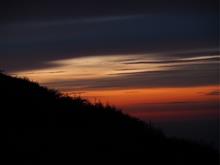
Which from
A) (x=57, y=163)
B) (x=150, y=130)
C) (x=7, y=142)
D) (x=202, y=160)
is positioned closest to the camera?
(x=57, y=163)

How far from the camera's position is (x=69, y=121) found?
1503 cm

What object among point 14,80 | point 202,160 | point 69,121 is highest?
point 14,80

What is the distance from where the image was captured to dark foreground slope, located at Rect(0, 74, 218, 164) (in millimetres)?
12375

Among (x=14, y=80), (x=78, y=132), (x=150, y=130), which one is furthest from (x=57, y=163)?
(x=14, y=80)

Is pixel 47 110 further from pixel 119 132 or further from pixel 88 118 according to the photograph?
pixel 119 132

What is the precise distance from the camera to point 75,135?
13.8m

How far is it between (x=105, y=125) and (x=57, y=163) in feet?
12.1

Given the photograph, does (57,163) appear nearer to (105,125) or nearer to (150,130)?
(105,125)

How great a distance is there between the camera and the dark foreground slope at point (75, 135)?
12.4 meters

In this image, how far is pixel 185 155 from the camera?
13.8m

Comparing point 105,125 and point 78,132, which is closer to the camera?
point 78,132

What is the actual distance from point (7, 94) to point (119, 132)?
3.72 meters

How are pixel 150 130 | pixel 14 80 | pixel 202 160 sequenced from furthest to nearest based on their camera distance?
pixel 14 80
pixel 150 130
pixel 202 160

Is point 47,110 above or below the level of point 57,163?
above
